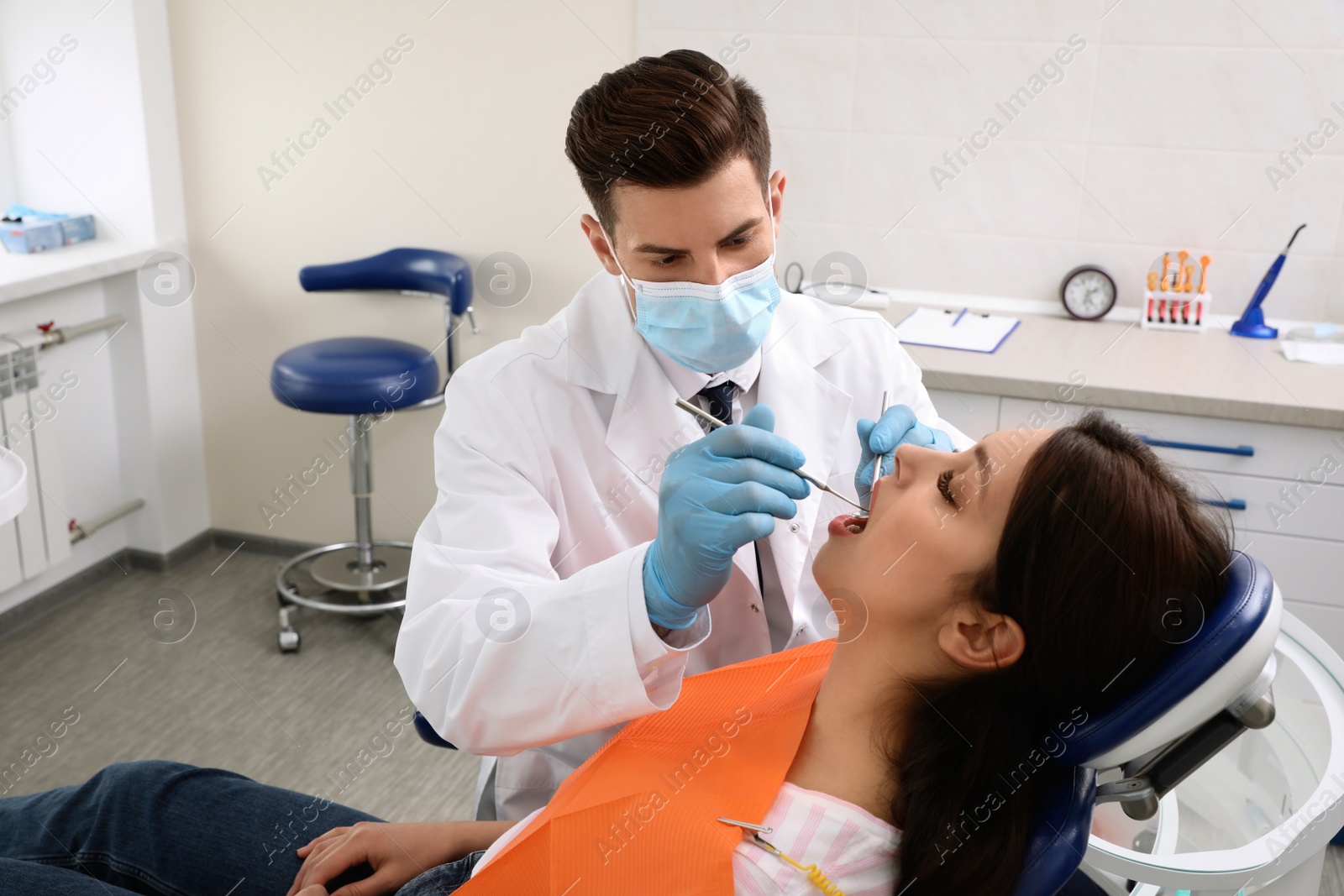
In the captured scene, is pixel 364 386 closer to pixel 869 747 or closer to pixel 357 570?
pixel 357 570

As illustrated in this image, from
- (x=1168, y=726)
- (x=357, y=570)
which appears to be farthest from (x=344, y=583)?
(x=1168, y=726)

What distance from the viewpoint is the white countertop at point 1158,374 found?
87.4 inches

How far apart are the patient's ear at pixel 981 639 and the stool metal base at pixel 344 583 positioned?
6.73 ft

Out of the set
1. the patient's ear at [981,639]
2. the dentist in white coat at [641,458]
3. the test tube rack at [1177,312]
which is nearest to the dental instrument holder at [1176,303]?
the test tube rack at [1177,312]

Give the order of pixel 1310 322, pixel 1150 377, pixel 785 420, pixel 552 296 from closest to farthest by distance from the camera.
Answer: pixel 785 420 → pixel 1150 377 → pixel 1310 322 → pixel 552 296

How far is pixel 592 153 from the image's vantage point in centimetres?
140

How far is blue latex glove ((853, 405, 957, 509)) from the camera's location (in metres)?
1.31

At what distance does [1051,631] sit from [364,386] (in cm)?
204

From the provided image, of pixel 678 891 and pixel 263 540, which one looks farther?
pixel 263 540

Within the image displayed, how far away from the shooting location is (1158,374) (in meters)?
2.36

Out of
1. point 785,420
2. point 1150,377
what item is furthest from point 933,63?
point 785,420

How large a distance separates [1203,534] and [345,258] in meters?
2.63

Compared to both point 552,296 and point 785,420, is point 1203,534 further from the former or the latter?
point 552,296

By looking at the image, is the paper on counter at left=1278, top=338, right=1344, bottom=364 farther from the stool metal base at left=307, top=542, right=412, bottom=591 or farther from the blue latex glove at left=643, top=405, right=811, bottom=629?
the stool metal base at left=307, top=542, right=412, bottom=591
